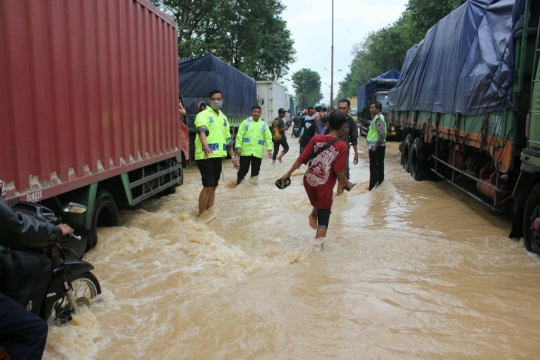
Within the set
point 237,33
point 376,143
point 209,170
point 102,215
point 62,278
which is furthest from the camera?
point 237,33

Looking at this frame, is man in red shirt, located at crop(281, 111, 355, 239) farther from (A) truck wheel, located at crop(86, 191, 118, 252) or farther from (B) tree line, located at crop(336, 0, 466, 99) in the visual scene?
(B) tree line, located at crop(336, 0, 466, 99)

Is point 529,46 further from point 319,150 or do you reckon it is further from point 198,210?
point 198,210

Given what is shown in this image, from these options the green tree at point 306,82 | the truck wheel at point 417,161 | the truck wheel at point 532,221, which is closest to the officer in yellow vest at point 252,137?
the truck wheel at point 417,161

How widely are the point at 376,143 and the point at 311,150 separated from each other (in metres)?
3.97

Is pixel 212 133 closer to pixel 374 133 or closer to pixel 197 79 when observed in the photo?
pixel 374 133

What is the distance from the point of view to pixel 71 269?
115 inches

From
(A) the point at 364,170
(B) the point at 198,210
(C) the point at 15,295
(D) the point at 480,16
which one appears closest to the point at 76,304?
(C) the point at 15,295

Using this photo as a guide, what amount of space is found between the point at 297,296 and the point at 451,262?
1840 millimetres

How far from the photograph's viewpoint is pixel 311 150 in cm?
490

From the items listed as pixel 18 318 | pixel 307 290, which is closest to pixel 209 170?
pixel 307 290

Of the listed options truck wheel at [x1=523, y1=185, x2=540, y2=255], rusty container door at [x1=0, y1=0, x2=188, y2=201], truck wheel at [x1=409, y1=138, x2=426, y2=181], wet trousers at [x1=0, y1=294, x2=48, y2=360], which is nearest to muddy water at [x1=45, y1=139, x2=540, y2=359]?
truck wheel at [x1=523, y1=185, x2=540, y2=255]

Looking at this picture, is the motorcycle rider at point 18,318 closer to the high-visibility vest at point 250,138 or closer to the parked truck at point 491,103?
the parked truck at point 491,103

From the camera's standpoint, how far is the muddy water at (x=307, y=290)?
3.04 meters

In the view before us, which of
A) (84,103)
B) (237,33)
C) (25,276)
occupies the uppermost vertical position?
(237,33)
